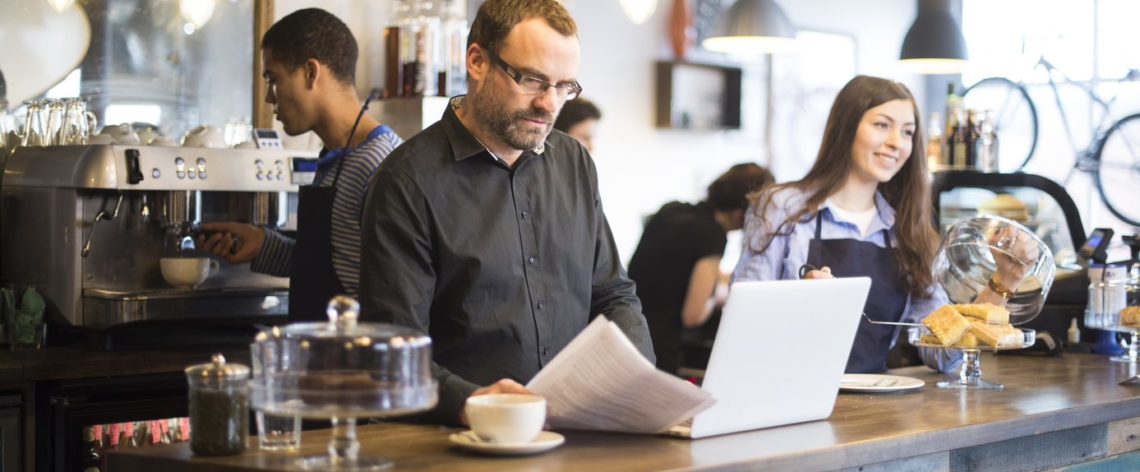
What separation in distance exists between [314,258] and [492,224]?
770 mm

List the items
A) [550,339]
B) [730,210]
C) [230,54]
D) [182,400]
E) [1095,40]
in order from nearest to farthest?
[550,339] → [182,400] → [230,54] → [730,210] → [1095,40]

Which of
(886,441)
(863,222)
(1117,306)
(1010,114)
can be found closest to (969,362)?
(863,222)

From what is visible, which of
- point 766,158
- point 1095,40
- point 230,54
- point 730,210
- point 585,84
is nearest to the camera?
point 230,54

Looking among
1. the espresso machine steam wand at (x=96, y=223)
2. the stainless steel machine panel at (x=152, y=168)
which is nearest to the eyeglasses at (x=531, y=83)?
the stainless steel machine panel at (x=152, y=168)

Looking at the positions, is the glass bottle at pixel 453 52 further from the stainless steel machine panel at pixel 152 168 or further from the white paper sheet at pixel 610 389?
the white paper sheet at pixel 610 389

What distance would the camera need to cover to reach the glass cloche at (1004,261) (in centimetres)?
310

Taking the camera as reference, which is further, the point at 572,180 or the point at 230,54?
the point at 230,54

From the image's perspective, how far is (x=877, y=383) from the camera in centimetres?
283

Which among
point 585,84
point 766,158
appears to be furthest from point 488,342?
point 766,158

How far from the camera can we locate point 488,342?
94.7 inches

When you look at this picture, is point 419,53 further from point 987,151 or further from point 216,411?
point 216,411

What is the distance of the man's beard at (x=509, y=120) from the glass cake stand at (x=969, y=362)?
1.05 meters

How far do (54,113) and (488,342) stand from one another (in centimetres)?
190

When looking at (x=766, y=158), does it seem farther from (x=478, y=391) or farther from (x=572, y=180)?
(x=478, y=391)
